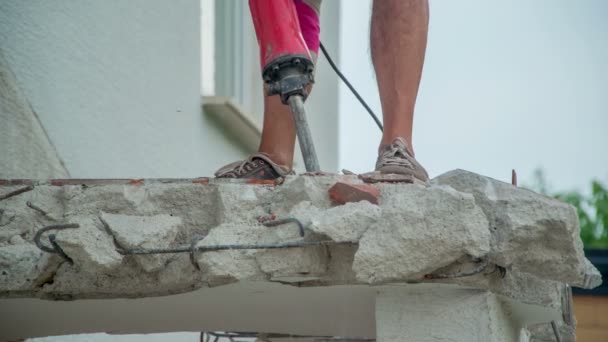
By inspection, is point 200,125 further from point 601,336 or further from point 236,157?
point 601,336

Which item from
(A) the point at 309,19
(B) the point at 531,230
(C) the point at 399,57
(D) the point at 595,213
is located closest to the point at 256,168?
(C) the point at 399,57

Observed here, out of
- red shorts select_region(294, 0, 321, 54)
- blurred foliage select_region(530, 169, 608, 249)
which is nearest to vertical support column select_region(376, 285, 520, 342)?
red shorts select_region(294, 0, 321, 54)

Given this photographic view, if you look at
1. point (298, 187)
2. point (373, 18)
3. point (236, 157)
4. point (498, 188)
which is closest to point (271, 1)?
point (373, 18)

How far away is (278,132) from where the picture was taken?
3.54 m

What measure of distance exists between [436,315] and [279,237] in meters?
0.39

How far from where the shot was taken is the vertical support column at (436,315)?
109 inches

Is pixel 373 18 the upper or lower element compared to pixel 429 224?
upper

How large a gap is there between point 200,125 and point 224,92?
0.36 metres

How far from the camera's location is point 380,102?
3408mm

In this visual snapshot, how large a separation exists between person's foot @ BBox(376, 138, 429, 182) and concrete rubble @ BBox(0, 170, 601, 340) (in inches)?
9.2

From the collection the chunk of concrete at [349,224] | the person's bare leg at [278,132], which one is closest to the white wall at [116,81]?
the person's bare leg at [278,132]

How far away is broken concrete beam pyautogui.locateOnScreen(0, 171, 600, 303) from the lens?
2.75m

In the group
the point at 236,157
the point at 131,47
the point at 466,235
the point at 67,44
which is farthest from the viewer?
the point at 236,157

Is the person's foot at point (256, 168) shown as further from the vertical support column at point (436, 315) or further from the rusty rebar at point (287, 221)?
the vertical support column at point (436, 315)
